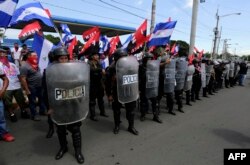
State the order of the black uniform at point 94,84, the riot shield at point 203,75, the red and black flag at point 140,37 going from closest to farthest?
the black uniform at point 94,84, the red and black flag at point 140,37, the riot shield at point 203,75

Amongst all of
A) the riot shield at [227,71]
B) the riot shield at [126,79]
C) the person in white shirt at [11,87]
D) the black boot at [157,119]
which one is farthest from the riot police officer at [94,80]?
the riot shield at [227,71]

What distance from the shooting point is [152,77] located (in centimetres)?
573

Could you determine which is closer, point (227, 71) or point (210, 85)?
point (210, 85)

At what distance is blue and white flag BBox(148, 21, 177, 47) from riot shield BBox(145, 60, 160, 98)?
5.74 feet

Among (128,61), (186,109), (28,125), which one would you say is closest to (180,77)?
(186,109)

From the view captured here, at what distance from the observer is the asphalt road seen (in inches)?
153

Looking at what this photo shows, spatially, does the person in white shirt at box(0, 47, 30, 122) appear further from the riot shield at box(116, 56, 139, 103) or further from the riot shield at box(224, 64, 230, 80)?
the riot shield at box(224, 64, 230, 80)

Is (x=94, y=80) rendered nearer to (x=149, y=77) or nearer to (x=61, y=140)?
(x=149, y=77)

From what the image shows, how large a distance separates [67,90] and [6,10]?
2.02m

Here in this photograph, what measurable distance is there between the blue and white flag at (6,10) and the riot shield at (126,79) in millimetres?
2038

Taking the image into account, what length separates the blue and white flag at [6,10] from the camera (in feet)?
14.0

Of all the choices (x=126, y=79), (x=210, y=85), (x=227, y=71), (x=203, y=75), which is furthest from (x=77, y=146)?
(x=227, y=71)

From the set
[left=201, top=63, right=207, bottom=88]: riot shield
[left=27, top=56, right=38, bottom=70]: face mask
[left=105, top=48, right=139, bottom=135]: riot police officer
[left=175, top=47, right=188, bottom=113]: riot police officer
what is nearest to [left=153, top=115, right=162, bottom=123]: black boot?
[left=105, top=48, right=139, bottom=135]: riot police officer

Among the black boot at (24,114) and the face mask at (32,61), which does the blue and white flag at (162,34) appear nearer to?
the face mask at (32,61)
